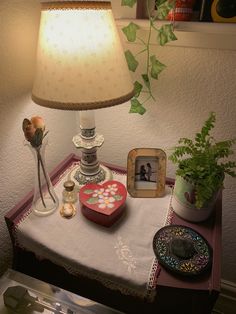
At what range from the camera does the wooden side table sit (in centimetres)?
68

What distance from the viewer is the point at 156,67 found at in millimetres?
901

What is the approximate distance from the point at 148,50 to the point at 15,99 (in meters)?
0.47

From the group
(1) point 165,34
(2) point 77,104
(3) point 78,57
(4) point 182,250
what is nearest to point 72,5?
(3) point 78,57

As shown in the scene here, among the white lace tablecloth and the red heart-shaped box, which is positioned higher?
the red heart-shaped box

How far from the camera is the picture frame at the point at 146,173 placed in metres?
0.92

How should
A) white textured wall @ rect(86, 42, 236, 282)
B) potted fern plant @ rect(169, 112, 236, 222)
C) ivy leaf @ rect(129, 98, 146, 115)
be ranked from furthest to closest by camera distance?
ivy leaf @ rect(129, 98, 146, 115)
white textured wall @ rect(86, 42, 236, 282)
potted fern plant @ rect(169, 112, 236, 222)

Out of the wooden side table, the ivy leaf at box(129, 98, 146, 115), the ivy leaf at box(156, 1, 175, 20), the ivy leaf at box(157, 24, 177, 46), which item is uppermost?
the ivy leaf at box(156, 1, 175, 20)

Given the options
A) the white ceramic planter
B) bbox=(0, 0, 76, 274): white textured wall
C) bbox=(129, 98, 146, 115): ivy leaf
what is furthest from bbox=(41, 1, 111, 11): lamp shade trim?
the white ceramic planter

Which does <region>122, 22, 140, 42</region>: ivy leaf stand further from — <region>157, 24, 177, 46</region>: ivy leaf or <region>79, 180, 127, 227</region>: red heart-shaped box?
<region>79, 180, 127, 227</region>: red heart-shaped box

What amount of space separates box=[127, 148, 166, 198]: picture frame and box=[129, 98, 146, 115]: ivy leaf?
0.52ft

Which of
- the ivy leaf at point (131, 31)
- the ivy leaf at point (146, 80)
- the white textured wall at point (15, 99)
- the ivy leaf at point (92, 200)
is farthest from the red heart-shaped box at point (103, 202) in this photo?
the ivy leaf at point (131, 31)

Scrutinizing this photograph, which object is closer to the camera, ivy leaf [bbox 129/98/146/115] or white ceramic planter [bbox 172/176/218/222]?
white ceramic planter [bbox 172/176/218/222]

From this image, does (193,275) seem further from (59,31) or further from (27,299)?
(59,31)

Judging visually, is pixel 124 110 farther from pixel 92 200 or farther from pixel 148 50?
pixel 92 200
